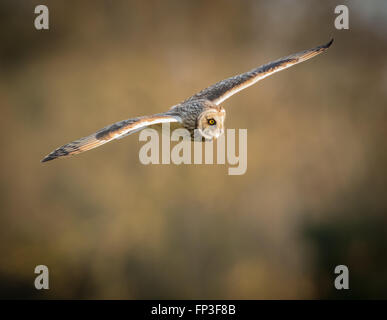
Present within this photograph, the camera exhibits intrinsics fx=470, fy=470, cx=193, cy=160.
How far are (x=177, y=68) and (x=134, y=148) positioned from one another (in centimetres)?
204

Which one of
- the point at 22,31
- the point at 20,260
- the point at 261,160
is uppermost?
the point at 22,31

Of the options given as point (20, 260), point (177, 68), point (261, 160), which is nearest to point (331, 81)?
point (261, 160)

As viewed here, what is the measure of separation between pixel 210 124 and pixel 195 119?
0.39 ft

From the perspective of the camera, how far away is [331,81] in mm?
11445

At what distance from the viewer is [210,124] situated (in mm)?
3553

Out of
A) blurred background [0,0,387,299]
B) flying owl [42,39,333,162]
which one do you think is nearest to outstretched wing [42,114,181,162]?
flying owl [42,39,333,162]

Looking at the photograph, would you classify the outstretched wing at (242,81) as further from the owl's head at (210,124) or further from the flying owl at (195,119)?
the owl's head at (210,124)

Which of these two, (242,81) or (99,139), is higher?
(242,81)

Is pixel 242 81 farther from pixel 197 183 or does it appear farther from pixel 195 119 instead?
pixel 197 183

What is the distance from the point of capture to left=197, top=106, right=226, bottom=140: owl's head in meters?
3.53

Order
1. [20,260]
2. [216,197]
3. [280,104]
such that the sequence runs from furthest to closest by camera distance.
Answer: [20,260] < [216,197] < [280,104]

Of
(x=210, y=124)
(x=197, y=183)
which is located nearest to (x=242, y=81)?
(x=210, y=124)

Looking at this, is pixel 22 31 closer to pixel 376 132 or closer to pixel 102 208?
pixel 102 208

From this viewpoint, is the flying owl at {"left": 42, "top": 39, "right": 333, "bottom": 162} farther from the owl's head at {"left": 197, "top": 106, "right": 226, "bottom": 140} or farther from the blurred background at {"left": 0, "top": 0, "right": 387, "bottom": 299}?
the blurred background at {"left": 0, "top": 0, "right": 387, "bottom": 299}
